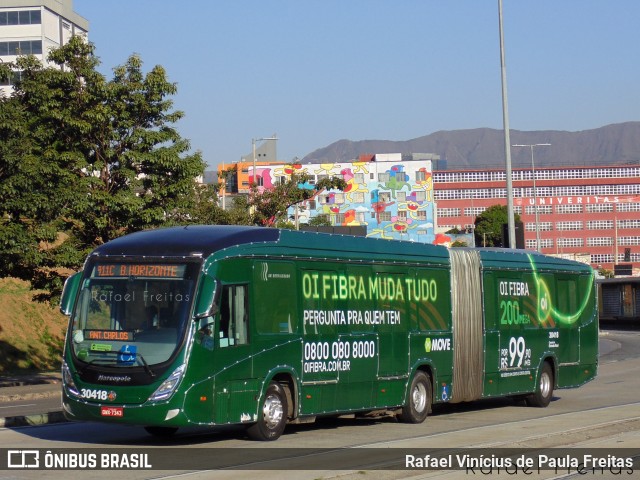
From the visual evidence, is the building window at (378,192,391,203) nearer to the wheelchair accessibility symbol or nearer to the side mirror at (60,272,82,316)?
the side mirror at (60,272,82,316)

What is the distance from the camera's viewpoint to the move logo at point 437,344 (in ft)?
63.7

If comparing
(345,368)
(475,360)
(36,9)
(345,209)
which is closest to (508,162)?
(475,360)

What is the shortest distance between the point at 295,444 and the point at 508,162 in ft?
71.2

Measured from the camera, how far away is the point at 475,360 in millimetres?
20797

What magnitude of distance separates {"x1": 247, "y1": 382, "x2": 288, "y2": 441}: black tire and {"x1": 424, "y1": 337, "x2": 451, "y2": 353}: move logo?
4468 millimetres

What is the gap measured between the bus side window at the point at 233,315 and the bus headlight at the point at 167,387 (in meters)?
0.87

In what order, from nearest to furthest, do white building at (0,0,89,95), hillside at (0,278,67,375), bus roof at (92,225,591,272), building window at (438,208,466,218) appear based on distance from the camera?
bus roof at (92,225,591,272)
hillside at (0,278,67,375)
white building at (0,0,89,95)
building window at (438,208,466,218)

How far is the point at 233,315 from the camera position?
1472cm

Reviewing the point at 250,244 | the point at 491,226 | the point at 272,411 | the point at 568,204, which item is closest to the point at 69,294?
the point at 250,244

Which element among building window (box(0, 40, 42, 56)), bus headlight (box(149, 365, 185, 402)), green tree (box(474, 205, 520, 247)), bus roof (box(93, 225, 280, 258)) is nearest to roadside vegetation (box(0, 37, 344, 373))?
bus roof (box(93, 225, 280, 258))

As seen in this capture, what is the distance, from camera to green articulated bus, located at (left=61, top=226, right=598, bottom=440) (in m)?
14.0

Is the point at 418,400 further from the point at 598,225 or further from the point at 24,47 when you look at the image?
the point at 598,225

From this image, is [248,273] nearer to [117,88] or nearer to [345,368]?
[345,368]

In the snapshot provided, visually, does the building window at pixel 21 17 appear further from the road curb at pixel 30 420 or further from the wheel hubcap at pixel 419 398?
the wheel hubcap at pixel 419 398
